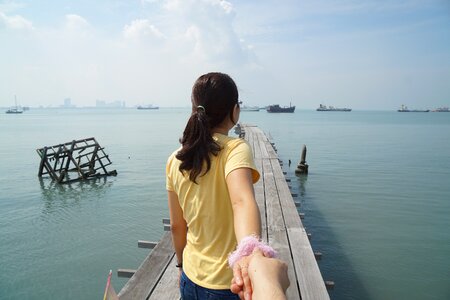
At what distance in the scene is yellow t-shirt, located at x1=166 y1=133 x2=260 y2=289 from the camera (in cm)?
154

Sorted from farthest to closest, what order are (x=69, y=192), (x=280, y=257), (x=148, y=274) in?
(x=69, y=192) → (x=280, y=257) → (x=148, y=274)

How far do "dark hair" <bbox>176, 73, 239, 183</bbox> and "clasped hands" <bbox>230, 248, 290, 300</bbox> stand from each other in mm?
583

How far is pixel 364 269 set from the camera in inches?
347

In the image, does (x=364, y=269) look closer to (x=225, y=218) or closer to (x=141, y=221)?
(x=141, y=221)

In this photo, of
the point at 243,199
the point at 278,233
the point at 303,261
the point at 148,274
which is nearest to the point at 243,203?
the point at 243,199

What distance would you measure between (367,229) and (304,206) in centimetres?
308

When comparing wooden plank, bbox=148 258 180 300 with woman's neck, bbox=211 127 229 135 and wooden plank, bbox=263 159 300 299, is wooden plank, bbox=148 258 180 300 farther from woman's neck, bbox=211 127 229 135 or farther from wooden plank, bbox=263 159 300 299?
woman's neck, bbox=211 127 229 135

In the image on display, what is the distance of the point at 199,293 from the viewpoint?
5.82 feet

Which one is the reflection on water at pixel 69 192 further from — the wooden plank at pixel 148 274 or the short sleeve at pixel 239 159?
the short sleeve at pixel 239 159

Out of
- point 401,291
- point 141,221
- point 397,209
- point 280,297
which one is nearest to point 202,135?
point 280,297

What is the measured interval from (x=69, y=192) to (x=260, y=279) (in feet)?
58.7

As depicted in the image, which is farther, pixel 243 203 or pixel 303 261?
pixel 303 261

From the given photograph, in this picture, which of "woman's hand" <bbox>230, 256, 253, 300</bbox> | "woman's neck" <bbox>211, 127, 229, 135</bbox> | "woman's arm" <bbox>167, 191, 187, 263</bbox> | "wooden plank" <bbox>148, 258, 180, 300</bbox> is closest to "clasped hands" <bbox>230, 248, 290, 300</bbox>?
"woman's hand" <bbox>230, 256, 253, 300</bbox>

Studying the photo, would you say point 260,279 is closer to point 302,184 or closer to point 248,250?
point 248,250
